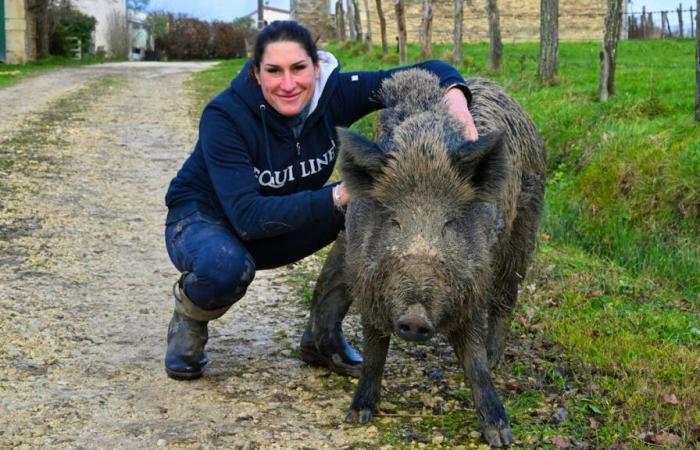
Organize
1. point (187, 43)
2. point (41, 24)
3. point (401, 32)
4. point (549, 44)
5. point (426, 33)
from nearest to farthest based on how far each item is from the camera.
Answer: point (549, 44), point (426, 33), point (401, 32), point (41, 24), point (187, 43)

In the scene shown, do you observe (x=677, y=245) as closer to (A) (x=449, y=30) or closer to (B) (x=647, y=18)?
(A) (x=449, y=30)

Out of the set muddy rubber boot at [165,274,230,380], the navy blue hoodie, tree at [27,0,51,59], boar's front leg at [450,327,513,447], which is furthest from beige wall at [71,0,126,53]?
boar's front leg at [450,327,513,447]

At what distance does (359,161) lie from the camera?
12.8 feet

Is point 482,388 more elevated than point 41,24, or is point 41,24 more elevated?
point 41,24

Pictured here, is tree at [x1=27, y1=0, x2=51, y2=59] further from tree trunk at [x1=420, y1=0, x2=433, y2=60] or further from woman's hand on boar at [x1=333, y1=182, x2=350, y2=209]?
woman's hand on boar at [x1=333, y1=182, x2=350, y2=209]

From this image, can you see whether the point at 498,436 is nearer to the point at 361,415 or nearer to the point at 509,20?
the point at 361,415

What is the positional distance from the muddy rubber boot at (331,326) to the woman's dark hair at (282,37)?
1.01 meters

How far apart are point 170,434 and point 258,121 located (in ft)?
5.27

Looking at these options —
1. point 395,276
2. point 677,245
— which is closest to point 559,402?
point 395,276

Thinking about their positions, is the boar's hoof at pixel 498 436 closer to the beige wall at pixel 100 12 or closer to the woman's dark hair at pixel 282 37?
the woman's dark hair at pixel 282 37

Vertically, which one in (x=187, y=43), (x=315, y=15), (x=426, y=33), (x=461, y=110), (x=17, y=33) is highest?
(x=315, y=15)

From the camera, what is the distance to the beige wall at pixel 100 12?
42191mm

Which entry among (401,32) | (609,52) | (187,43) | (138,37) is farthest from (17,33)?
(609,52)

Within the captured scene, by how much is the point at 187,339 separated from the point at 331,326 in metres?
0.77
